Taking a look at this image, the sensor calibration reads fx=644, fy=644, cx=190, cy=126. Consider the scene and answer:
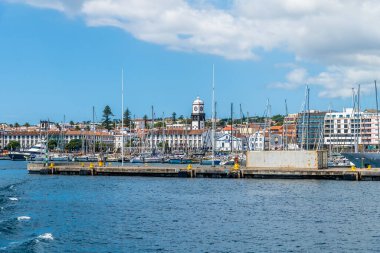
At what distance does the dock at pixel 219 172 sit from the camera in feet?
273

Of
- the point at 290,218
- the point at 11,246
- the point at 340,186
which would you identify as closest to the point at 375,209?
the point at 290,218

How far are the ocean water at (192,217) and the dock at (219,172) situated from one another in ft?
15.6

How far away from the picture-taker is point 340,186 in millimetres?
75375

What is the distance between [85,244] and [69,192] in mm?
33280

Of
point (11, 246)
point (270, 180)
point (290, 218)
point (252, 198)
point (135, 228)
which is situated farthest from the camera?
point (270, 180)

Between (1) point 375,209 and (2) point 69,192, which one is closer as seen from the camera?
(1) point 375,209

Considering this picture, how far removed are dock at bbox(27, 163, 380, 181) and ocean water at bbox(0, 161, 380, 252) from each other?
4.74 m

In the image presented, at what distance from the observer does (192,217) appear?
159 ft

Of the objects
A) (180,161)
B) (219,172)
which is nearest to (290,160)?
(219,172)

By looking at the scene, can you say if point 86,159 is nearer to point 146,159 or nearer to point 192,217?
point 146,159

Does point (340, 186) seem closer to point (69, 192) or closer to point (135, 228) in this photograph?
point (69, 192)

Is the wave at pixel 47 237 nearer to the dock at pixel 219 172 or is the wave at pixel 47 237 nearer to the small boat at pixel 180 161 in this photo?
the dock at pixel 219 172

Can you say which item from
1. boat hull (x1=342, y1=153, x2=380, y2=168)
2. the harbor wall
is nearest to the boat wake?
the harbor wall

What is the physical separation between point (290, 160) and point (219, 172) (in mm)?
10106
